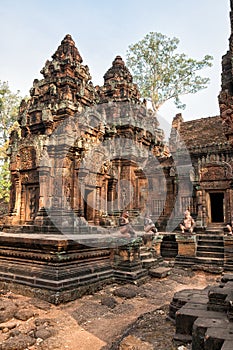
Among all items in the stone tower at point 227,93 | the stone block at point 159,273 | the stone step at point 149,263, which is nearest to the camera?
the stone tower at point 227,93

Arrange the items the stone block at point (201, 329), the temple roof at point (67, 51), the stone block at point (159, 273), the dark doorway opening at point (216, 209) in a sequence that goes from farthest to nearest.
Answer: the dark doorway opening at point (216, 209) < the temple roof at point (67, 51) < the stone block at point (159, 273) < the stone block at point (201, 329)

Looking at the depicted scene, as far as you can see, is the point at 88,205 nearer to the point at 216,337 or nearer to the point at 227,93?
the point at 227,93

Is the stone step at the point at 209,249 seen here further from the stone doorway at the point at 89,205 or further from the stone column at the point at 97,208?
the stone doorway at the point at 89,205

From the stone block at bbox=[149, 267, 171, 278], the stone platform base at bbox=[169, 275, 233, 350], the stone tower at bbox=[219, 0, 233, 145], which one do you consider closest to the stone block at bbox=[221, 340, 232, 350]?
the stone platform base at bbox=[169, 275, 233, 350]

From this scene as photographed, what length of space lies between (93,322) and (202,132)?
56.7 feet

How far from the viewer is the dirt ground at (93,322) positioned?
3.60m

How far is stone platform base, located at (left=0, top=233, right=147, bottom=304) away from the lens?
5770 mm

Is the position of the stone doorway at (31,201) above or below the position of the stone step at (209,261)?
above

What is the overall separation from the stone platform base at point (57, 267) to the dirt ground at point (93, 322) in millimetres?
250

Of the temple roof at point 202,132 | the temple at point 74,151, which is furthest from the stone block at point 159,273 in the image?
the temple roof at point 202,132

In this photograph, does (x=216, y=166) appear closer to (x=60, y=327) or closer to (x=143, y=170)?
(x=143, y=170)

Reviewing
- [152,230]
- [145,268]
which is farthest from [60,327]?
[152,230]

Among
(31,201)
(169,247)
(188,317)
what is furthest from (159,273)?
(31,201)

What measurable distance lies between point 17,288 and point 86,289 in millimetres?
1543
